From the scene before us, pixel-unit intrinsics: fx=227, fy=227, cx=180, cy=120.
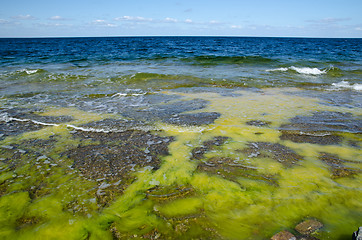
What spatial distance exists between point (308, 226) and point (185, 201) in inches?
55.2

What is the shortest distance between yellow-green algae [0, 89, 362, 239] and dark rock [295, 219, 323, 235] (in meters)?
0.07

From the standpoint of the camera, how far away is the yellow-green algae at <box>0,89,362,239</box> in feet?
8.09

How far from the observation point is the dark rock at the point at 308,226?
7.89 feet

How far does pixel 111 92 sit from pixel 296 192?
795 centimetres

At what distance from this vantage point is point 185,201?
2.91 metres

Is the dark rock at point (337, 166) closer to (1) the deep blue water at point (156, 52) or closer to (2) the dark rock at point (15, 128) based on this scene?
(2) the dark rock at point (15, 128)

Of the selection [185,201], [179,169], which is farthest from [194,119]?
[185,201]

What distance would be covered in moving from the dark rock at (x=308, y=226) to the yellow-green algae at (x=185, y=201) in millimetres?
65

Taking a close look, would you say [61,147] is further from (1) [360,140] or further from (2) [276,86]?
(2) [276,86]

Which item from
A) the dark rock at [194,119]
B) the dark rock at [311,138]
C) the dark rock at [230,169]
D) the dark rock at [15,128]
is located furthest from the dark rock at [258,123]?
the dark rock at [15,128]

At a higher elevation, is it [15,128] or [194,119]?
[194,119]

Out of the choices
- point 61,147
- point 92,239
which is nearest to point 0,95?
point 61,147

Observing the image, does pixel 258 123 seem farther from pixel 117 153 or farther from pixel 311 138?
pixel 117 153

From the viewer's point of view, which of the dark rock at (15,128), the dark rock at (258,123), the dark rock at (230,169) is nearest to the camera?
the dark rock at (230,169)
